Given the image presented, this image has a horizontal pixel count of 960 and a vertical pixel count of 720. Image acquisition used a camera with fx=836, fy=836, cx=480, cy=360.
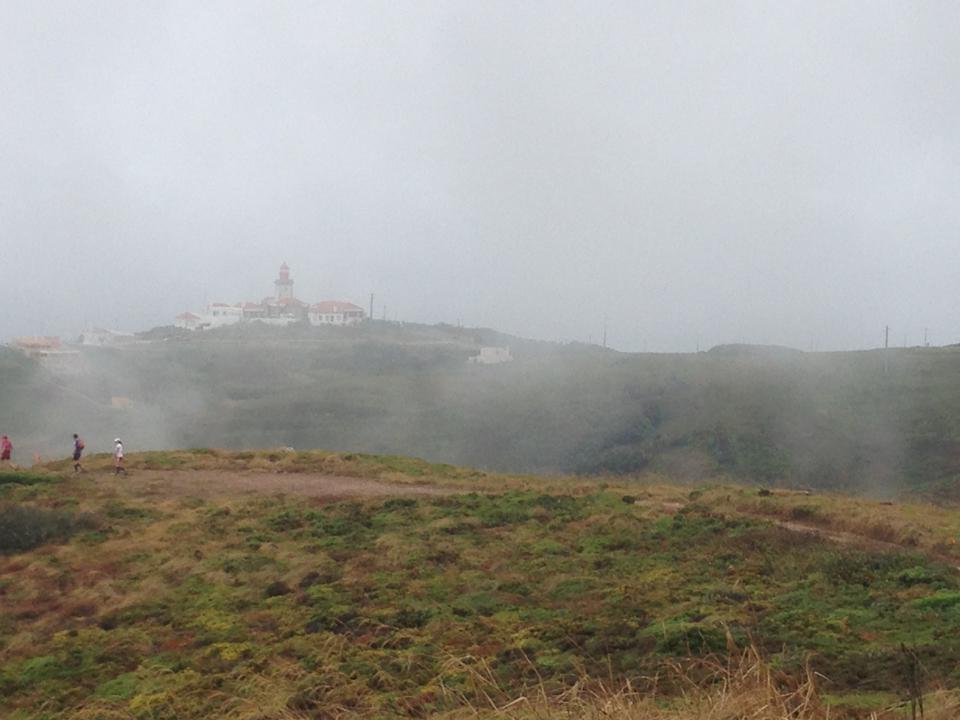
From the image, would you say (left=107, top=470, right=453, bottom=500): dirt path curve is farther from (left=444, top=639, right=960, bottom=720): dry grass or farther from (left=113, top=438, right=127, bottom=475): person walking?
(left=444, top=639, right=960, bottom=720): dry grass

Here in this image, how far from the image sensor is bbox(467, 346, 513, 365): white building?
8758 centimetres

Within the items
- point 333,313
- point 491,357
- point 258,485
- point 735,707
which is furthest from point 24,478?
point 333,313

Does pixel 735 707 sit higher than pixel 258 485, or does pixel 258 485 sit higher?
pixel 735 707

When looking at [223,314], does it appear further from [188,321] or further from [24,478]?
[24,478]

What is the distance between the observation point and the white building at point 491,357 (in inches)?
3448

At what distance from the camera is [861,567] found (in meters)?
9.84

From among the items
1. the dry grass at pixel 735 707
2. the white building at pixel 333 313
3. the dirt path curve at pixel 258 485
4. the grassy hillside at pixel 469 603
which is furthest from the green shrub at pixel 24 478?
the white building at pixel 333 313

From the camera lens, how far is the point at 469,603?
32.3 ft

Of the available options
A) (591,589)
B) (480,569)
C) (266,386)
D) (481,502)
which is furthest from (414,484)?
(266,386)

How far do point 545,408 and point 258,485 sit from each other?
49360 millimetres

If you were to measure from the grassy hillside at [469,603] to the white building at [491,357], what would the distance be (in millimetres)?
69295

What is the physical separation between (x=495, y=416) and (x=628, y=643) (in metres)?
59.8

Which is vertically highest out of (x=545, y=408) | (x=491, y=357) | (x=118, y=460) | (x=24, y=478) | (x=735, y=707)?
(x=491, y=357)

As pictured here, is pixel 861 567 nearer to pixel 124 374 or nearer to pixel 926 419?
pixel 926 419
